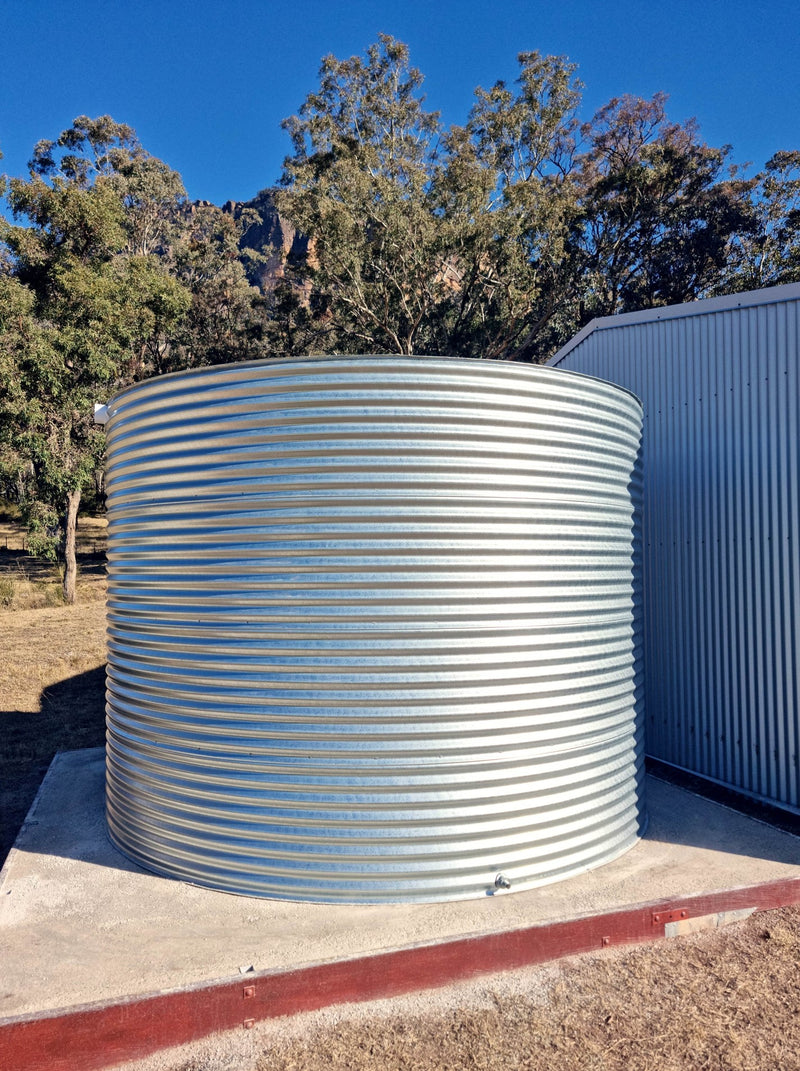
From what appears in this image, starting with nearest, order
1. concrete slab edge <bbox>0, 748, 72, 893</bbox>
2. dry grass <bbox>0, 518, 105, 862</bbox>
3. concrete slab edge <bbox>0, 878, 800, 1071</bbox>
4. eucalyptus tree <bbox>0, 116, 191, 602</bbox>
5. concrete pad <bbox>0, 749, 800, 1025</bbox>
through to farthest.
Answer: concrete slab edge <bbox>0, 878, 800, 1071</bbox> < concrete pad <bbox>0, 749, 800, 1025</bbox> < concrete slab edge <bbox>0, 748, 72, 893</bbox> < dry grass <bbox>0, 518, 105, 862</bbox> < eucalyptus tree <bbox>0, 116, 191, 602</bbox>

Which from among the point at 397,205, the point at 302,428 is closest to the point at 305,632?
the point at 302,428

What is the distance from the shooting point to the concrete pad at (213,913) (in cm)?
376

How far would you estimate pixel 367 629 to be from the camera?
432 centimetres

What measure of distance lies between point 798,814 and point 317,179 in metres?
27.2

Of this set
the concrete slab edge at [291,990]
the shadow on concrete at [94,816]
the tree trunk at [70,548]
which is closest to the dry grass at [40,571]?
the tree trunk at [70,548]

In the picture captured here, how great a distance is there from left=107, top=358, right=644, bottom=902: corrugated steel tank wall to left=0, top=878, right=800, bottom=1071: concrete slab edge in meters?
0.44

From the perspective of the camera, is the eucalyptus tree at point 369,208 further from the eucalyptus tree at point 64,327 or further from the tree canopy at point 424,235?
the eucalyptus tree at point 64,327

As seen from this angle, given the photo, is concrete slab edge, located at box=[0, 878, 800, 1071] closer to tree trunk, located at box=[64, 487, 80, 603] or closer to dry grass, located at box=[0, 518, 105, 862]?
dry grass, located at box=[0, 518, 105, 862]

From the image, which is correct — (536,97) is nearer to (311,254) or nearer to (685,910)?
(311,254)

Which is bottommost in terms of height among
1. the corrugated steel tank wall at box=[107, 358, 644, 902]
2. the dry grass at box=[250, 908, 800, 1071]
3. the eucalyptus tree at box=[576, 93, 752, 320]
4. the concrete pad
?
the dry grass at box=[250, 908, 800, 1071]

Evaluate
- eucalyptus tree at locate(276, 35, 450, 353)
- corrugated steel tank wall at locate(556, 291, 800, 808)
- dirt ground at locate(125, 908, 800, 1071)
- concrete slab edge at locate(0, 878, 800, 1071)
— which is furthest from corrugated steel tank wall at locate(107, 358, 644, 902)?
eucalyptus tree at locate(276, 35, 450, 353)

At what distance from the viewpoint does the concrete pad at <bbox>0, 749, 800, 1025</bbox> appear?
376 cm

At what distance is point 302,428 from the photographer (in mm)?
4398

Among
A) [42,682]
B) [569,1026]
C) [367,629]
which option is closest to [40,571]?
[42,682]
